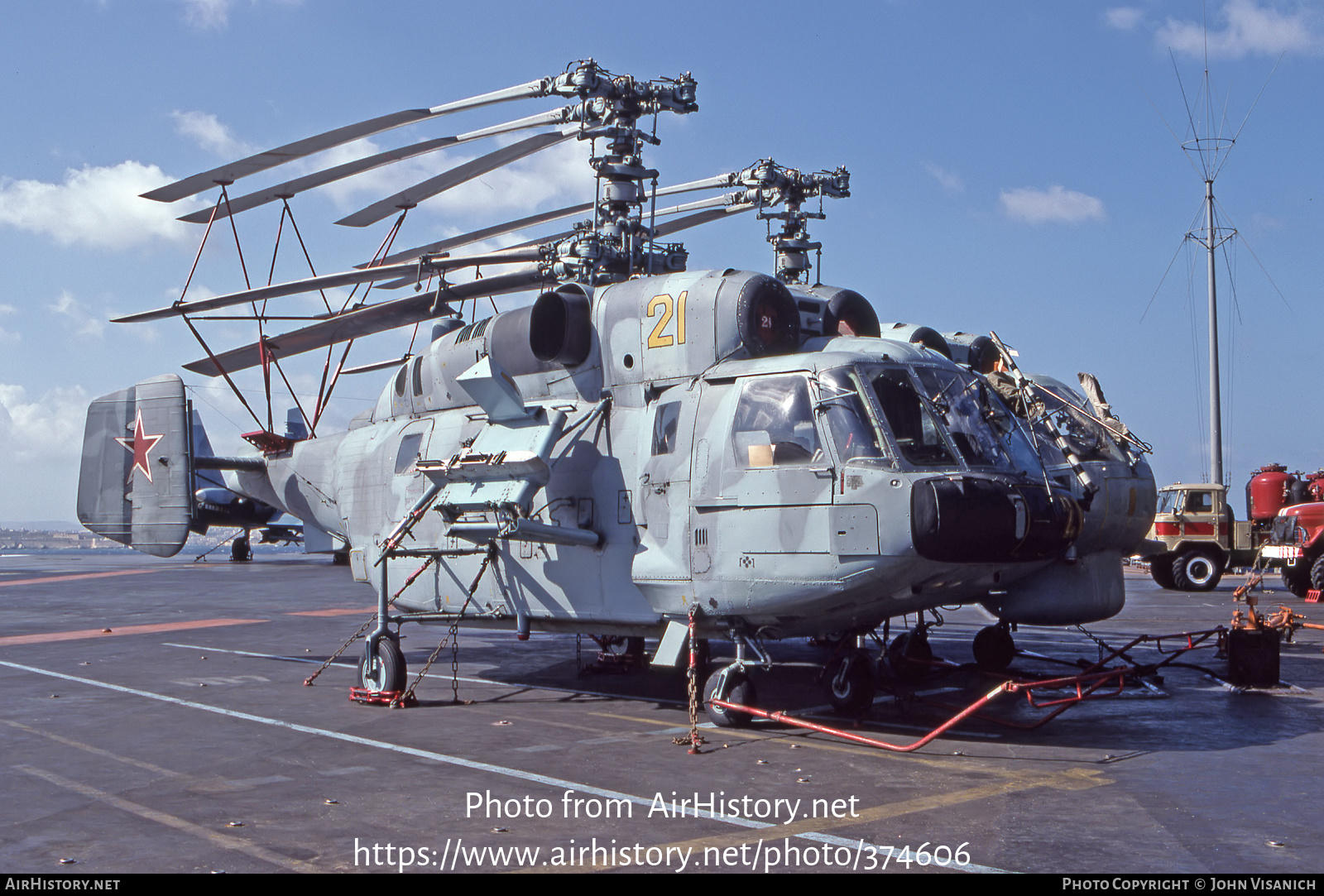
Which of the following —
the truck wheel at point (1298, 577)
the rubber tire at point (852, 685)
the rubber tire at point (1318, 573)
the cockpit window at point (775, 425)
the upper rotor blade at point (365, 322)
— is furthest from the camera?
the truck wheel at point (1298, 577)

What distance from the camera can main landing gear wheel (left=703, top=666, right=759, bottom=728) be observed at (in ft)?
33.0

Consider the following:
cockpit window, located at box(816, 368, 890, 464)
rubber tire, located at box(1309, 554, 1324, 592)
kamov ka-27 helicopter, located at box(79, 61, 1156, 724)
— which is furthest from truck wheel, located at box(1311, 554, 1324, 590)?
cockpit window, located at box(816, 368, 890, 464)

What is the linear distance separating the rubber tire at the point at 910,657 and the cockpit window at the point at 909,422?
4.76 metres

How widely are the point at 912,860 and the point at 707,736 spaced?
13.0ft

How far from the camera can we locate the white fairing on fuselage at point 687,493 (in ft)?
30.5

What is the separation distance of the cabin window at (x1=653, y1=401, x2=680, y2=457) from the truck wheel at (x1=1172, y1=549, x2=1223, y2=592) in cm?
2276

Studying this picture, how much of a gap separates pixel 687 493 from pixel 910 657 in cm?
520

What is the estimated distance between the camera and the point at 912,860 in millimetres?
5961

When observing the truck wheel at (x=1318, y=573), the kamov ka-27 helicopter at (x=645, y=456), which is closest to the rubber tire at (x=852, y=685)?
the kamov ka-27 helicopter at (x=645, y=456)

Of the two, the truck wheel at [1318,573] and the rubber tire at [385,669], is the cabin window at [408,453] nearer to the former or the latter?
the rubber tire at [385,669]

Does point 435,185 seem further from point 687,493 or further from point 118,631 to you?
point 118,631

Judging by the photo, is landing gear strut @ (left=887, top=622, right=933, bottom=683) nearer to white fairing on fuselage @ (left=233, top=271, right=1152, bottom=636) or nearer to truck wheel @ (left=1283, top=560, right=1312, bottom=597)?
white fairing on fuselage @ (left=233, top=271, right=1152, bottom=636)

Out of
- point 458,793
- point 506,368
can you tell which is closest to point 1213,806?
point 458,793

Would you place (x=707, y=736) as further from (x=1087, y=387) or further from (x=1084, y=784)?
(x=1087, y=387)
